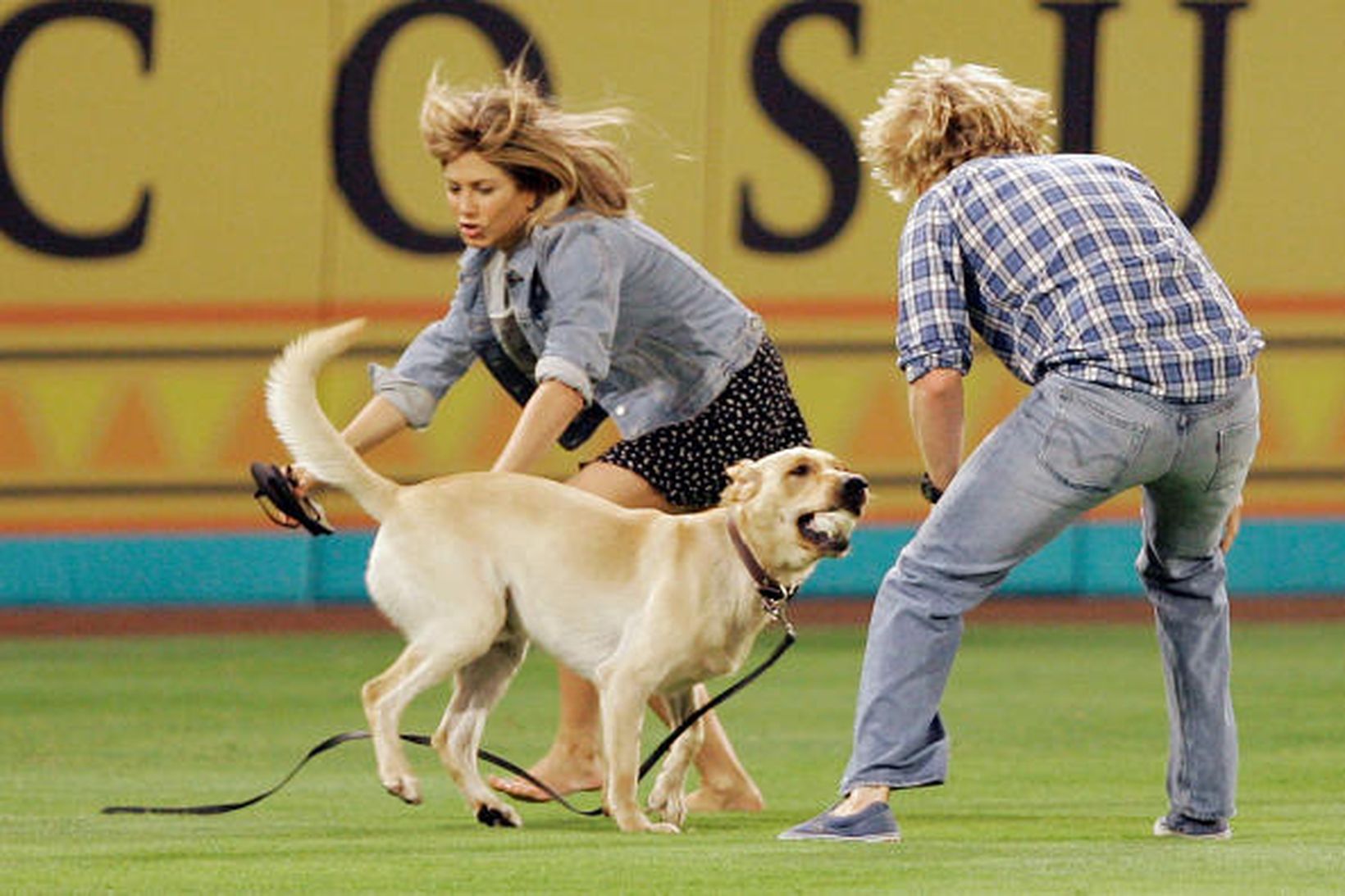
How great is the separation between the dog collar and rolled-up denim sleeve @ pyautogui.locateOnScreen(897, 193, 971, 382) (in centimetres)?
79

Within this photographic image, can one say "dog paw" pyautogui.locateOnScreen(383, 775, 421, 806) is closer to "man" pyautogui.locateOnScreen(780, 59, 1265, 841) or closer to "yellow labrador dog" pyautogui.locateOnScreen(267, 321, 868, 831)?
"yellow labrador dog" pyautogui.locateOnScreen(267, 321, 868, 831)

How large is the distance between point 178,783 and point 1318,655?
534 centimetres

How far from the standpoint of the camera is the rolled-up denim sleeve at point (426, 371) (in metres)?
8.28

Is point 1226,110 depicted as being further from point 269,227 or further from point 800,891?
point 800,891

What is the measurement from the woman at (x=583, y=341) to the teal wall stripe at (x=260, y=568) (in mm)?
5861

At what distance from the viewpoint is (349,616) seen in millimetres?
14320

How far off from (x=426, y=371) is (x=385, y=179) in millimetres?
5972

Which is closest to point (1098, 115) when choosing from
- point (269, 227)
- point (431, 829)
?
point (269, 227)

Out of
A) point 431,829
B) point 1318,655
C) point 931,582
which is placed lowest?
point 1318,655

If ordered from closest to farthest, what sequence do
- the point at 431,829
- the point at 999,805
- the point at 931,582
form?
the point at 931,582 → the point at 431,829 → the point at 999,805

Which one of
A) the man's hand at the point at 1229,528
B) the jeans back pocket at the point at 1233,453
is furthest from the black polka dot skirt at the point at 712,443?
the jeans back pocket at the point at 1233,453

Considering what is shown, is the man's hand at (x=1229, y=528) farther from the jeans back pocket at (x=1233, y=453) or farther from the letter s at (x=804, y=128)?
the letter s at (x=804, y=128)

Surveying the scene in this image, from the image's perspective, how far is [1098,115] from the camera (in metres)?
14.6

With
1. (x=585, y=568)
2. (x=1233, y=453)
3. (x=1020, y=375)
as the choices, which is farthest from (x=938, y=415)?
(x=585, y=568)
